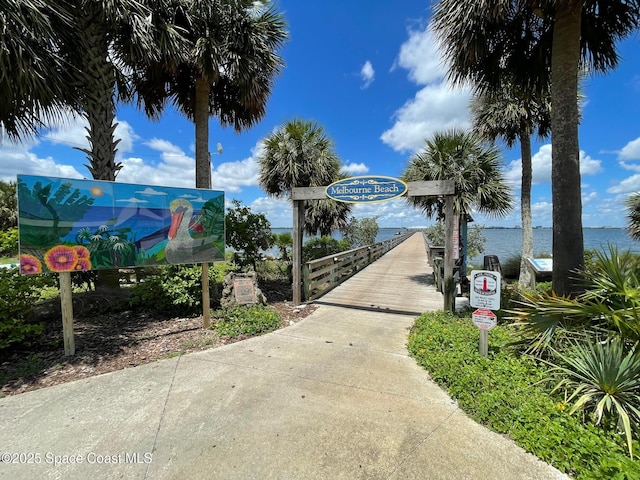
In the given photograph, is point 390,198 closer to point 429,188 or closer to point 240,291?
point 429,188

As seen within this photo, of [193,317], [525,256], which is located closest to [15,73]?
[193,317]

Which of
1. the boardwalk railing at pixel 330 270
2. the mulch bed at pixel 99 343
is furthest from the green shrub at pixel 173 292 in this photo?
the boardwalk railing at pixel 330 270

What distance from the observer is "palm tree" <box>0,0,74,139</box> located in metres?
3.86

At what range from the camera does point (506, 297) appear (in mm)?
5910

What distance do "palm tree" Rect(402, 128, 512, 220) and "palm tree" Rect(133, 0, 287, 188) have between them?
4700mm

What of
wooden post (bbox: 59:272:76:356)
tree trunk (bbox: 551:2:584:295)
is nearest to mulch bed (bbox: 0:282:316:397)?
wooden post (bbox: 59:272:76:356)

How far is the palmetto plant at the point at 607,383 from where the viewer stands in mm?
2236

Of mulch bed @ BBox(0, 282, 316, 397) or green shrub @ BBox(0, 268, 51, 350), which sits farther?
green shrub @ BBox(0, 268, 51, 350)

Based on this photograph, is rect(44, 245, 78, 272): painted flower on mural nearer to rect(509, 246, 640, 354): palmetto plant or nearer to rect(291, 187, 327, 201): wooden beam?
rect(291, 187, 327, 201): wooden beam

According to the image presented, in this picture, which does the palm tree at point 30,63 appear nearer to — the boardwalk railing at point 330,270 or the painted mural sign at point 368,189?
the painted mural sign at point 368,189

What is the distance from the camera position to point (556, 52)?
4.36 metres

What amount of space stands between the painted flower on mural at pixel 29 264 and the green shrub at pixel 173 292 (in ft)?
6.23

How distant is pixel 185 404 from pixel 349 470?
65.0 inches

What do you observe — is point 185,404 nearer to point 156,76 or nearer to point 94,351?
point 94,351
